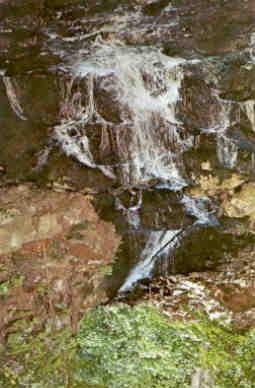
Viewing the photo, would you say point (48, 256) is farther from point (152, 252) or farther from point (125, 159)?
point (125, 159)

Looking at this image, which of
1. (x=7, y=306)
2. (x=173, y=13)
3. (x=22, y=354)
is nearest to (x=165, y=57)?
(x=173, y=13)

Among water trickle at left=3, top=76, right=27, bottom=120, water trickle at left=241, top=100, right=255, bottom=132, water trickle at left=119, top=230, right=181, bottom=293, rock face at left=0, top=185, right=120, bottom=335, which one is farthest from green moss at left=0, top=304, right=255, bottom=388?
water trickle at left=241, top=100, right=255, bottom=132

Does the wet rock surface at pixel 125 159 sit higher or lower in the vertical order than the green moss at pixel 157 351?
higher

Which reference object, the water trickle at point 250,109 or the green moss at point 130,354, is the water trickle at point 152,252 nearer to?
the green moss at point 130,354

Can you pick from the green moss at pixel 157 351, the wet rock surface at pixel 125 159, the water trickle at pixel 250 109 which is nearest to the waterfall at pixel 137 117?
the wet rock surface at pixel 125 159

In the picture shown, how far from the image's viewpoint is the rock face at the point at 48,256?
500 cm

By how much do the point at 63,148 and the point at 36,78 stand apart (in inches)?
49.4

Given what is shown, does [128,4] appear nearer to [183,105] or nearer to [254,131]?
[183,105]

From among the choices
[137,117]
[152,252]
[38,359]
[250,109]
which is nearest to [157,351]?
[38,359]

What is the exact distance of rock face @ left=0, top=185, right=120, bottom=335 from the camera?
16.4ft

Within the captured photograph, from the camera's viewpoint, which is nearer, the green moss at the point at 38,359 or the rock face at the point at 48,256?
the green moss at the point at 38,359

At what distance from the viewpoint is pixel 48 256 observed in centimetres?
523

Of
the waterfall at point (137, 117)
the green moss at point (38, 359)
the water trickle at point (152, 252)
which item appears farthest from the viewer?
the water trickle at point (152, 252)

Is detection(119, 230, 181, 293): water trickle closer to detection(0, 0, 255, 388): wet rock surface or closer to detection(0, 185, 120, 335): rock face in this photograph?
detection(0, 0, 255, 388): wet rock surface
